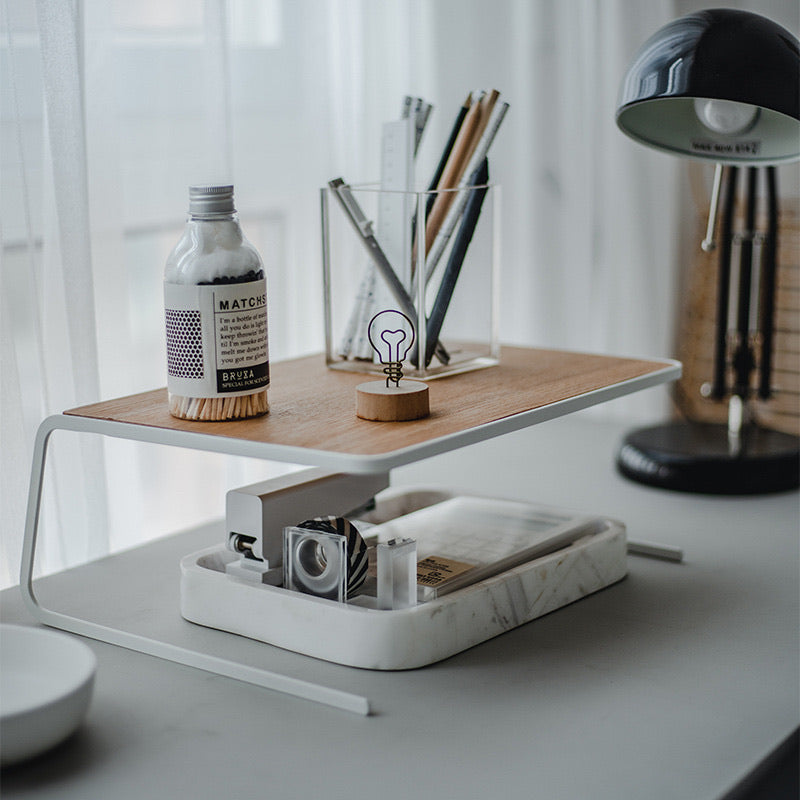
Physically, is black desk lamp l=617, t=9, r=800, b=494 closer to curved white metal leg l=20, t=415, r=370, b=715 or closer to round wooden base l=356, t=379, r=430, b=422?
round wooden base l=356, t=379, r=430, b=422

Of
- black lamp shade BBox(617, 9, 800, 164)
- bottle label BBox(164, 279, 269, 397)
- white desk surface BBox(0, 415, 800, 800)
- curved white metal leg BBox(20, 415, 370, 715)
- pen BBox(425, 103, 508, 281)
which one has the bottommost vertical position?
white desk surface BBox(0, 415, 800, 800)

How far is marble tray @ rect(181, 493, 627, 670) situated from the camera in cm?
83

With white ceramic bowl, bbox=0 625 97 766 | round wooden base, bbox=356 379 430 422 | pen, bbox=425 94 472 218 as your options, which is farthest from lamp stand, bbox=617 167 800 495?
white ceramic bowl, bbox=0 625 97 766

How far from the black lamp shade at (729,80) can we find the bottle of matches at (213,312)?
0.47 meters

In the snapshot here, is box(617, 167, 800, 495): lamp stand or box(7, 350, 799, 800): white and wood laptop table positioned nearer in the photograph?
box(7, 350, 799, 800): white and wood laptop table

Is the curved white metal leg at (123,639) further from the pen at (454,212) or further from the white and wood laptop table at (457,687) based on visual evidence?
the pen at (454,212)

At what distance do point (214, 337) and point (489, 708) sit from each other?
33cm

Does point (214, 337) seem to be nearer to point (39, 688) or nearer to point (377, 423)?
point (377, 423)

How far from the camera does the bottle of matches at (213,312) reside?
83 centimetres

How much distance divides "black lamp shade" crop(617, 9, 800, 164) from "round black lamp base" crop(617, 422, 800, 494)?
33 centimetres

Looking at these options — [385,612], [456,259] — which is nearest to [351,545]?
[385,612]

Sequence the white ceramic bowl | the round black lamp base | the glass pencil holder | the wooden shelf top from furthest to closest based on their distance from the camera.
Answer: the round black lamp base < the glass pencil holder < the wooden shelf top < the white ceramic bowl

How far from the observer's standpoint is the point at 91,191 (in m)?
1.12

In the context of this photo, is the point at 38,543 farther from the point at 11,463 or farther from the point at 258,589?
the point at 258,589
